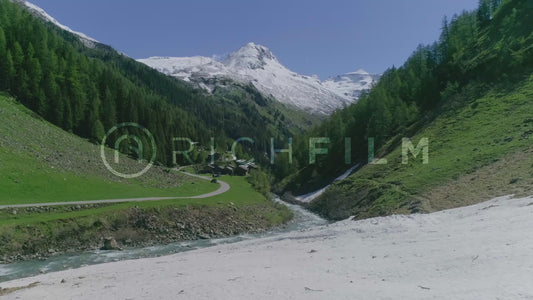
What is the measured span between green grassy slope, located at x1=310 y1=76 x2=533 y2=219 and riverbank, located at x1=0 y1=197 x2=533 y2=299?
43.4ft

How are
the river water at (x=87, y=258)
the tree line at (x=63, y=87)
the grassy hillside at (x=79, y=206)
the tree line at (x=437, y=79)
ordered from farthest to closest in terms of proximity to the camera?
the tree line at (x=63, y=87) < the tree line at (x=437, y=79) < the grassy hillside at (x=79, y=206) < the river water at (x=87, y=258)

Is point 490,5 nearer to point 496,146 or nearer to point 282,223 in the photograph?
point 496,146

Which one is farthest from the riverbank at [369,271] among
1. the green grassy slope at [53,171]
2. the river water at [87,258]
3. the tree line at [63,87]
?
the tree line at [63,87]

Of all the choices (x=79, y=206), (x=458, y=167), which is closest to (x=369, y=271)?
(x=458, y=167)

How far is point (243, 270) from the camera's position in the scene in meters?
16.8

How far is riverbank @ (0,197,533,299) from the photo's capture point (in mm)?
10844

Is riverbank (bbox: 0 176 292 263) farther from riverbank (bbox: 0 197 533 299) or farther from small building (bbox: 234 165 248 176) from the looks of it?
small building (bbox: 234 165 248 176)

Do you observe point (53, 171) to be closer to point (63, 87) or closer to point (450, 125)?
point (63, 87)

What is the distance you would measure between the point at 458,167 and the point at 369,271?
37646mm

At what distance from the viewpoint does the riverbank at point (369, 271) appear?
10.8 metres

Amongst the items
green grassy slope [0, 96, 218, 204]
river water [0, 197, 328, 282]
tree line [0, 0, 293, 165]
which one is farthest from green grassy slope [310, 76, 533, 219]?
tree line [0, 0, 293, 165]

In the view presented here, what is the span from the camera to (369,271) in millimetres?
14359

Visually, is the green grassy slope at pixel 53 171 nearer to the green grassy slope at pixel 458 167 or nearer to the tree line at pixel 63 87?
the tree line at pixel 63 87

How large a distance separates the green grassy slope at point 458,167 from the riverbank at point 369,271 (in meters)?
13.2
